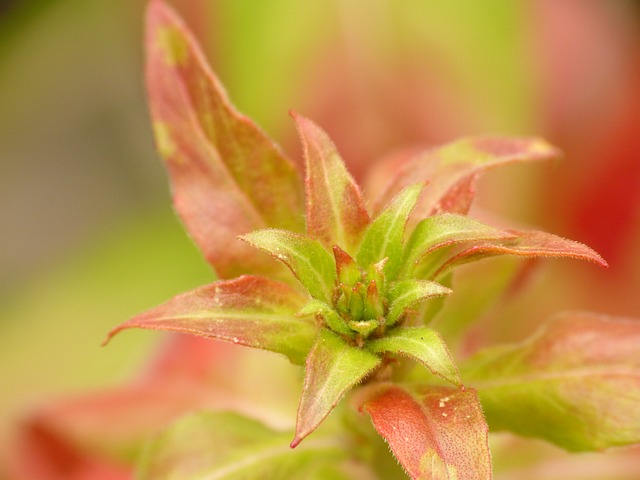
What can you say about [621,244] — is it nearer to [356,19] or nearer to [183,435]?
[356,19]

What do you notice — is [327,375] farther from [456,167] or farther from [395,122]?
[395,122]

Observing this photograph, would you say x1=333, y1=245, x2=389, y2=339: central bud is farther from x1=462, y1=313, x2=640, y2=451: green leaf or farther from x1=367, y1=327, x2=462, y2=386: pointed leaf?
x1=462, y1=313, x2=640, y2=451: green leaf

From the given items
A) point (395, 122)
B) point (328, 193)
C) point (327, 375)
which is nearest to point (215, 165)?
point (328, 193)

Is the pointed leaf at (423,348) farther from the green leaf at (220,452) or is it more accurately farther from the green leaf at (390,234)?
the green leaf at (220,452)

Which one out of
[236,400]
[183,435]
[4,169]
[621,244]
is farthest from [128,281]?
[183,435]

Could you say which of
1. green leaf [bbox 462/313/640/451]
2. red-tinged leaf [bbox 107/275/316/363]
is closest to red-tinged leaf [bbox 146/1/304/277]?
red-tinged leaf [bbox 107/275/316/363]

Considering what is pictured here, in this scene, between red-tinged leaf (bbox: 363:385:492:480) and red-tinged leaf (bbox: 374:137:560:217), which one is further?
red-tinged leaf (bbox: 374:137:560:217)

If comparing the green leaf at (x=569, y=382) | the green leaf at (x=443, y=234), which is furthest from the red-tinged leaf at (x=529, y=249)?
the green leaf at (x=569, y=382)
